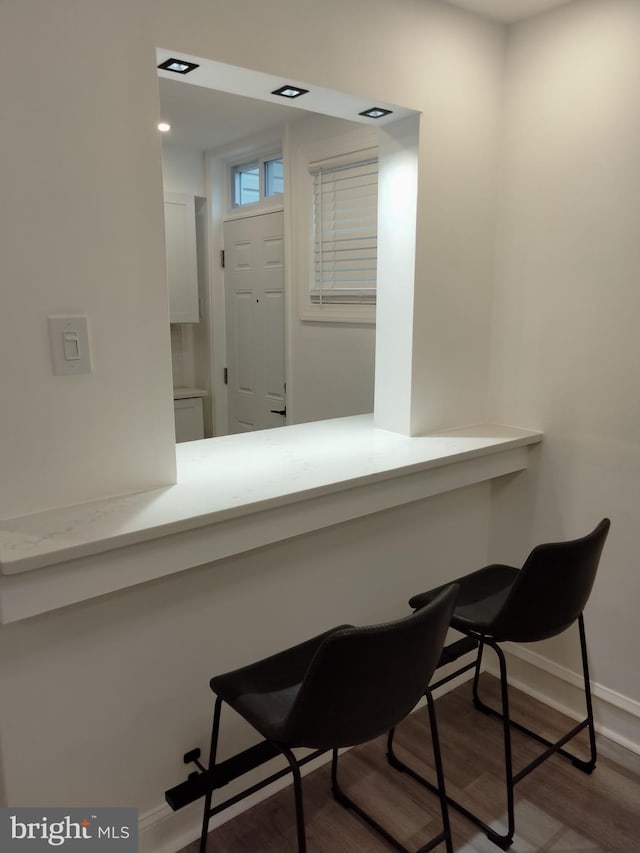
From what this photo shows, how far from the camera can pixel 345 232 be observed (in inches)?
125

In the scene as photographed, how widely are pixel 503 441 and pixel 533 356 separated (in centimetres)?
37

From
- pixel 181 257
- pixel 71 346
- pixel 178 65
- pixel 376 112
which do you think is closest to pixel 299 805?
pixel 71 346

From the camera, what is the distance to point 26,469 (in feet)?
4.89

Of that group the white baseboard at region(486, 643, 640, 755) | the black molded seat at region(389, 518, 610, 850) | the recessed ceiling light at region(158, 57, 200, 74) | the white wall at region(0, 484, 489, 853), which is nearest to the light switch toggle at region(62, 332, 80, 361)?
the white wall at region(0, 484, 489, 853)

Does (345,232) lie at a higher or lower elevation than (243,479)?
higher

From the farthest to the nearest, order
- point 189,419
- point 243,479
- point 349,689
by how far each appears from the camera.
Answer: point 189,419 < point 243,479 < point 349,689

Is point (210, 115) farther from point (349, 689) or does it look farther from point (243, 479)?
point (349, 689)

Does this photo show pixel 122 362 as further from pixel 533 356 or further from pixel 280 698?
pixel 533 356

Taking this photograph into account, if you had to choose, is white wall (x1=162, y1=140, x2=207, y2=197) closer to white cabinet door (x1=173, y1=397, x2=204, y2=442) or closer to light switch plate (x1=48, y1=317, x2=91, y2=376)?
white cabinet door (x1=173, y1=397, x2=204, y2=442)

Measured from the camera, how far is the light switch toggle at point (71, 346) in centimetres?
150

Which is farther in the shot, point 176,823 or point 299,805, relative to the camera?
point 176,823

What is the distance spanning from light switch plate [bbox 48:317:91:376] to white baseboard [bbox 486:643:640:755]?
2056 mm

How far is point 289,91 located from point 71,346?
1025 mm

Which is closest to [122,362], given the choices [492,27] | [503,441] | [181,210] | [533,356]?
[503,441]
